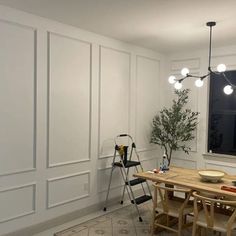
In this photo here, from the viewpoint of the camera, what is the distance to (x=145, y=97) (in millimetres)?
5371

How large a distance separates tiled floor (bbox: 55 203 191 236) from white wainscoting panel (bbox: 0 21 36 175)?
103 cm

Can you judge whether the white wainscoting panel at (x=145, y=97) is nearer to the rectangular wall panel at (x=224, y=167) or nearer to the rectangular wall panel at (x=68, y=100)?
the rectangular wall panel at (x=224, y=167)

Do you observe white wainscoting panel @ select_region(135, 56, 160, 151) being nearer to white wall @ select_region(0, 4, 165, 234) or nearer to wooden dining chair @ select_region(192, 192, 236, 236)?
white wall @ select_region(0, 4, 165, 234)

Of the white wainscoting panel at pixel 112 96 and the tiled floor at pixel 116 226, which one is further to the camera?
the white wainscoting panel at pixel 112 96

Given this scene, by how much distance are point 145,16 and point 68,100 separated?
4.94 feet

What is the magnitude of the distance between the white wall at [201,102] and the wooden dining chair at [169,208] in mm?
1748

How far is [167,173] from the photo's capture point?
3822mm

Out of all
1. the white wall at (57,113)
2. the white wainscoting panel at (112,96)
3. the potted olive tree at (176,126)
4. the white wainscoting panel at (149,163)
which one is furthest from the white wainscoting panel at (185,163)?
the white wainscoting panel at (112,96)

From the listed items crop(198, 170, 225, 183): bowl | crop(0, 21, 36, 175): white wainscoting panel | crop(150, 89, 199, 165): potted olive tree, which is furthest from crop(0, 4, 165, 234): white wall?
crop(198, 170, 225, 183): bowl

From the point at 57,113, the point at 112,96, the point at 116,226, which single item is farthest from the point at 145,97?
the point at 116,226

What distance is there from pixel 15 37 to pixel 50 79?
67 centimetres

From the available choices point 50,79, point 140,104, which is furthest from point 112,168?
point 50,79

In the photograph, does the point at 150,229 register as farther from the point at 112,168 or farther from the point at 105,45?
the point at 105,45

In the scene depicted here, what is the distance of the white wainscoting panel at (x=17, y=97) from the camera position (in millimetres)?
3254
